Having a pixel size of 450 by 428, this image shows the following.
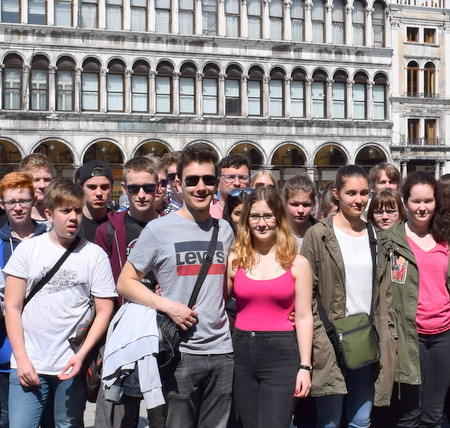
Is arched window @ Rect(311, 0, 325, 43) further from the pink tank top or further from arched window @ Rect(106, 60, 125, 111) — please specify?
the pink tank top

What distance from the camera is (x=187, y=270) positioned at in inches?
158

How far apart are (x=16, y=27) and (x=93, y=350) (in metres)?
26.7

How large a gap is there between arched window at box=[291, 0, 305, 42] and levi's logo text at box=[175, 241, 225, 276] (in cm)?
2978

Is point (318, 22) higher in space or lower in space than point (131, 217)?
higher

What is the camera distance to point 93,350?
13.9 feet

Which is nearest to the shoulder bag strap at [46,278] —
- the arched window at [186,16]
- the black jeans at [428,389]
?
the black jeans at [428,389]

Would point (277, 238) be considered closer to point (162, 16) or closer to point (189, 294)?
point (189, 294)

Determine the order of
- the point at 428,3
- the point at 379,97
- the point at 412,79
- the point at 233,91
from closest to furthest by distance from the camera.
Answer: the point at 233,91
the point at 379,97
the point at 412,79
the point at 428,3

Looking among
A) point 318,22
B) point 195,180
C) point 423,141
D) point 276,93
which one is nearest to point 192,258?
point 195,180

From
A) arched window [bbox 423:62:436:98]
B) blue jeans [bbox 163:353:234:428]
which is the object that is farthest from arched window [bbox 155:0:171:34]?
blue jeans [bbox 163:353:234:428]

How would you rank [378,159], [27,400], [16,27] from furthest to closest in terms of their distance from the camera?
[378,159]
[16,27]
[27,400]

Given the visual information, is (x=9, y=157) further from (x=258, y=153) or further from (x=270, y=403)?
(x=270, y=403)

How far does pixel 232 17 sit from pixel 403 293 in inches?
1115

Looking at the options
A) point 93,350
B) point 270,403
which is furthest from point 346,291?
point 93,350
